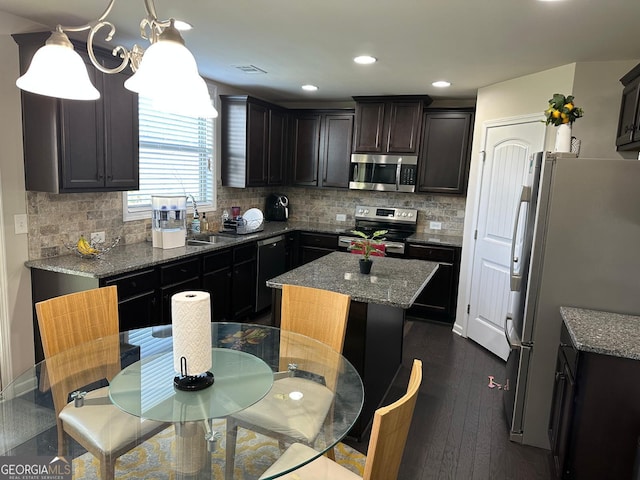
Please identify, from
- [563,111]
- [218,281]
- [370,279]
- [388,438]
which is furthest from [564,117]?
[218,281]

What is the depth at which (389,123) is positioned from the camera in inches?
197

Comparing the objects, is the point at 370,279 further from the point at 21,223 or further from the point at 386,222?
the point at 386,222

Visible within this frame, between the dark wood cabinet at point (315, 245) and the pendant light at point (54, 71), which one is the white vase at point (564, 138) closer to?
the pendant light at point (54, 71)

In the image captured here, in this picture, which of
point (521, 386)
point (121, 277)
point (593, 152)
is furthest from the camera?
point (593, 152)

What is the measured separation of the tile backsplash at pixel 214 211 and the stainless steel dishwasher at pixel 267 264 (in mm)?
609

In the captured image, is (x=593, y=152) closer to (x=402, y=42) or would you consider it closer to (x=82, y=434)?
(x=402, y=42)

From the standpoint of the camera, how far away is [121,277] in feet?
9.32

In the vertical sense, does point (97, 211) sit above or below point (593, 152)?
below

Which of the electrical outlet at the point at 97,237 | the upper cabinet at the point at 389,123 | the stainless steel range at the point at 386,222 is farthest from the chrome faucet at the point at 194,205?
the upper cabinet at the point at 389,123

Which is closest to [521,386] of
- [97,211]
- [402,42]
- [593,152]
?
[593,152]

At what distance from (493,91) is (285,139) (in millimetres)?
2552

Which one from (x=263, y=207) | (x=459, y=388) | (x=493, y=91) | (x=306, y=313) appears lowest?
(x=459, y=388)

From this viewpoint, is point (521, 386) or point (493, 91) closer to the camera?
point (521, 386)

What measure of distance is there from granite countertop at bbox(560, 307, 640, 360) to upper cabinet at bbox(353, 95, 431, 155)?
301 centimetres
